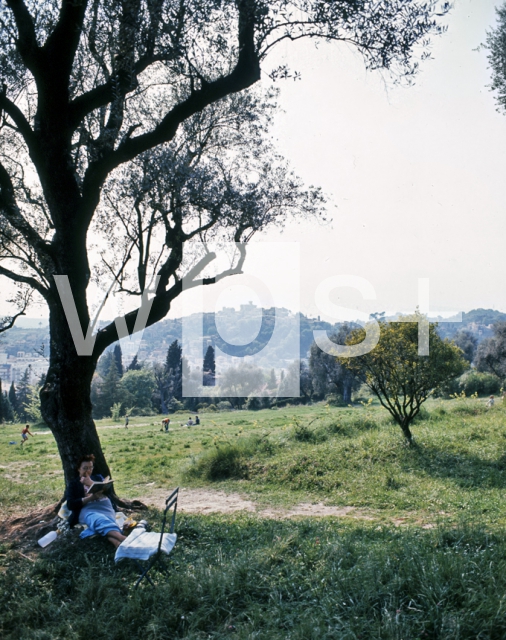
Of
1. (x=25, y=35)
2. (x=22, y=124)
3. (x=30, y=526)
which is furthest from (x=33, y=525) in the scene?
(x=25, y=35)

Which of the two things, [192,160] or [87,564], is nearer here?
[87,564]

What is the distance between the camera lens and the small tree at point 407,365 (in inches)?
563

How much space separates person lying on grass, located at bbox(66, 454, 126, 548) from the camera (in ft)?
22.2

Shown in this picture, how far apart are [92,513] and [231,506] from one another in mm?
4541

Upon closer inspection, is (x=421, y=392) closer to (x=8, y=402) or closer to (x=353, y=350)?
(x=353, y=350)

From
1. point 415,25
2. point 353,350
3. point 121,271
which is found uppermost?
point 415,25

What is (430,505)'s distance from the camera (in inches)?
369

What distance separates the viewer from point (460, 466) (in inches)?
468

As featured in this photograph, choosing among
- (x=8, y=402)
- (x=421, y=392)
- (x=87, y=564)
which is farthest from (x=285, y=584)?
(x=8, y=402)

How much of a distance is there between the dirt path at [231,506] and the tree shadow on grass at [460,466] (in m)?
2.88

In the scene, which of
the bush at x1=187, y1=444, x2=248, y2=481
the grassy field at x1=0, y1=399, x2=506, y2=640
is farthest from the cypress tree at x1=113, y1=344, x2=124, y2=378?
the grassy field at x1=0, y1=399, x2=506, y2=640

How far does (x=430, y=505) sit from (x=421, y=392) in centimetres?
564

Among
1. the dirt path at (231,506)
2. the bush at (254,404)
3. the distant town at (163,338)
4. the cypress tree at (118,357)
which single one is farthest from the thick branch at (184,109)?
the cypress tree at (118,357)

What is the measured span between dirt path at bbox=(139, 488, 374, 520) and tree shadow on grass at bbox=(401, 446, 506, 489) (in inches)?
113
